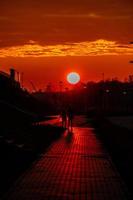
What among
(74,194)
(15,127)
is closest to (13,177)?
(74,194)

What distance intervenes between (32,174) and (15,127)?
13.7 meters

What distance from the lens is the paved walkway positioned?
1232 cm

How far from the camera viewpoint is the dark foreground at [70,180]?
1238 cm

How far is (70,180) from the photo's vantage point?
14672 mm

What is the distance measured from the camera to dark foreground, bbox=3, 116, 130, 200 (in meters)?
12.4

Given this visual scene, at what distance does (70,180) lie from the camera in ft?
48.1

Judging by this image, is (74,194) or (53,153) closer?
(74,194)

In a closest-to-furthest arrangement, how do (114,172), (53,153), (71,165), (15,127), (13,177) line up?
(13,177)
(114,172)
(71,165)
(53,153)
(15,127)

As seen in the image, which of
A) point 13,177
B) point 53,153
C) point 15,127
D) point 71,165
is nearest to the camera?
point 13,177

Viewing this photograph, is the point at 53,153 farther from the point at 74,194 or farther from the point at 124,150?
the point at 74,194

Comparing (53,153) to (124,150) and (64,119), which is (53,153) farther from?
(64,119)

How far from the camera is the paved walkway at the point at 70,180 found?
12.3m

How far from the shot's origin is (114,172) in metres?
16.5

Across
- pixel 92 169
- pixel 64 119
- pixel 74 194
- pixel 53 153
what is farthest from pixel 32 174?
pixel 64 119
